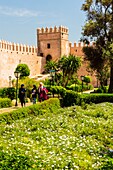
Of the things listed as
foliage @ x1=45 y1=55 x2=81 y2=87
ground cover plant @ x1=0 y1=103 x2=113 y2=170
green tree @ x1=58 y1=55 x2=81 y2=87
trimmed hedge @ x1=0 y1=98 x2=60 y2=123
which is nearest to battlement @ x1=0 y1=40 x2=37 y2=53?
foliage @ x1=45 y1=55 x2=81 y2=87

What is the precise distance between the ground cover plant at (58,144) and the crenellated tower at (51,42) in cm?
2994

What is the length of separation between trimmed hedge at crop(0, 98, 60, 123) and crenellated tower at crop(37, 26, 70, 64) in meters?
26.7

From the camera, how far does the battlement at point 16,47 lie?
33.1 m

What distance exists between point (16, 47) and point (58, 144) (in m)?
29.5

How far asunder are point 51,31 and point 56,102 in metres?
27.5

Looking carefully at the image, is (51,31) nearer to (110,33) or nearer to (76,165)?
(110,33)

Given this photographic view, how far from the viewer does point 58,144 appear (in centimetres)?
698

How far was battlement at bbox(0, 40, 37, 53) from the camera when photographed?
1302 inches

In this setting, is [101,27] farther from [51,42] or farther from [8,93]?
[51,42]

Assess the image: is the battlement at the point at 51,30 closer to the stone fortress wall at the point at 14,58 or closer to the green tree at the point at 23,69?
the stone fortress wall at the point at 14,58

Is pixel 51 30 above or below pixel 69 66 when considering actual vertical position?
above

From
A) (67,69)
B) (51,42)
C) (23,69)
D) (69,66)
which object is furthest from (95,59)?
(51,42)

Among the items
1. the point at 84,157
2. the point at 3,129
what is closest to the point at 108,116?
the point at 3,129

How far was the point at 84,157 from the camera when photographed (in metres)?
6.37
